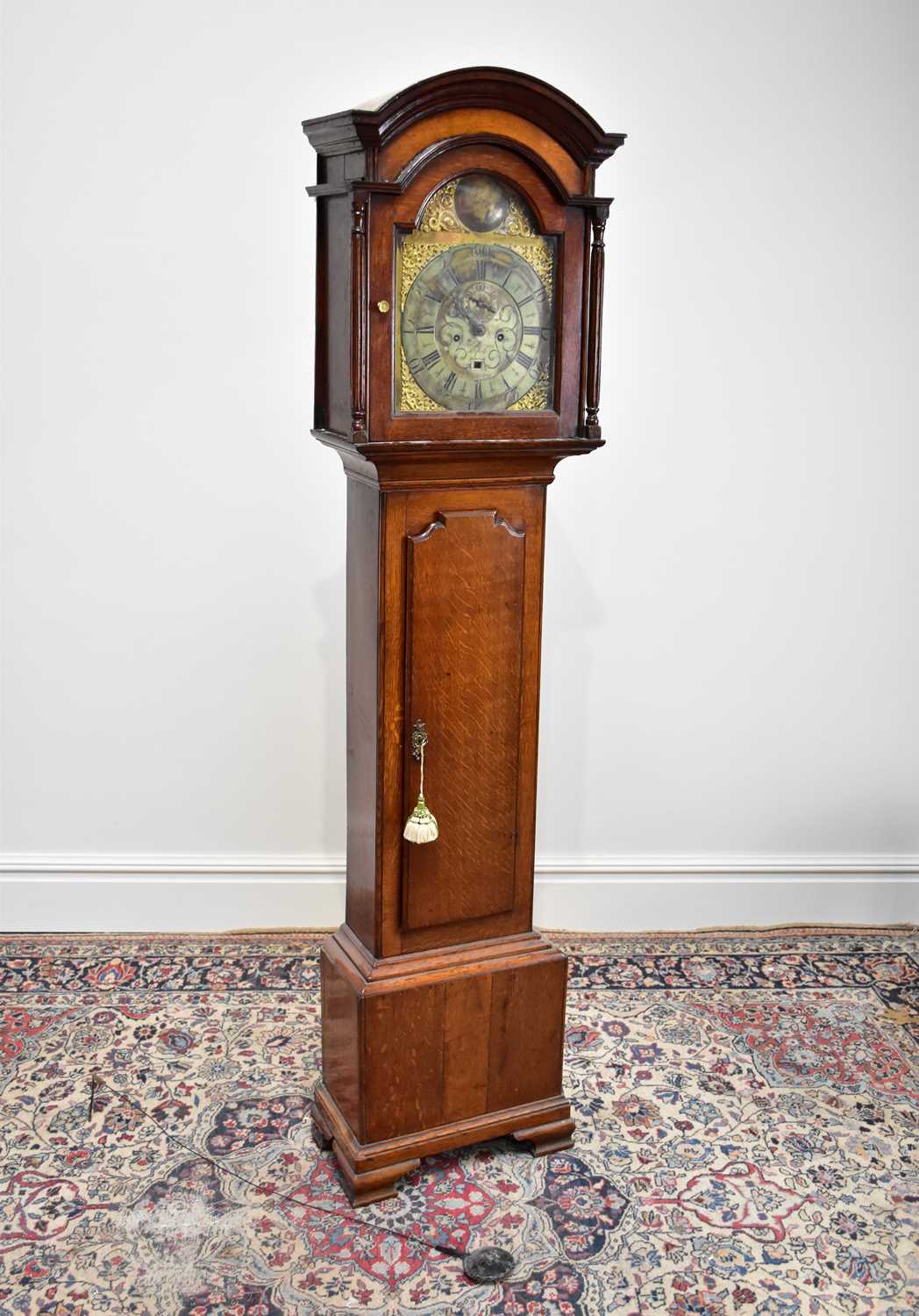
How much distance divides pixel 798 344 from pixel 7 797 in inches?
99.6

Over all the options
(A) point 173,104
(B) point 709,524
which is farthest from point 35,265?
(B) point 709,524

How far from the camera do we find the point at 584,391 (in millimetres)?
2754

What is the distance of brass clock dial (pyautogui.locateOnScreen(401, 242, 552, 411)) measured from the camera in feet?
8.48

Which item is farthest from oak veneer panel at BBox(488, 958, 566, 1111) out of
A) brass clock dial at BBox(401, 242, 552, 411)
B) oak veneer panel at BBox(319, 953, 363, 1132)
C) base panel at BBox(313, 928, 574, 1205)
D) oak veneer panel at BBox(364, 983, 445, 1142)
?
brass clock dial at BBox(401, 242, 552, 411)

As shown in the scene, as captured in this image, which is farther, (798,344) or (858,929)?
(858,929)

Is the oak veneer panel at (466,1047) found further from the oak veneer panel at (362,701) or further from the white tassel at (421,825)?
the white tassel at (421,825)

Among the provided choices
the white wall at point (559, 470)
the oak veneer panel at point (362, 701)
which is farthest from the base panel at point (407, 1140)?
the white wall at point (559, 470)

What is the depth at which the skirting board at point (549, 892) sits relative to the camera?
397 cm

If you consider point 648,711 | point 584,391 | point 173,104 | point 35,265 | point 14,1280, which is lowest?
point 14,1280

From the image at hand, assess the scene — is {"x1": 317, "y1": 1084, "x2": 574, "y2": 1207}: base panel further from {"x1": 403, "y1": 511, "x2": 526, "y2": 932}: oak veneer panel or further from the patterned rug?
{"x1": 403, "y1": 511, "x2": 526, "y2": 932}: oak veneer panel

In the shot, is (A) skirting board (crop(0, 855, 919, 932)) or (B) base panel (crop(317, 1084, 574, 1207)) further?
(A) skirting board (crop(0, 855, 919, 932))

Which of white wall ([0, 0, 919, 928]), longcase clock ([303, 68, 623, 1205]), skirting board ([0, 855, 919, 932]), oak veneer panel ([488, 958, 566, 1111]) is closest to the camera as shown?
longcase clock ([303, 68, 623, 1205])

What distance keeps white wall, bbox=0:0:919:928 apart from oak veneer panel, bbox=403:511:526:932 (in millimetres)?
1065

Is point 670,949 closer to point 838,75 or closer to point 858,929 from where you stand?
point 858,929
